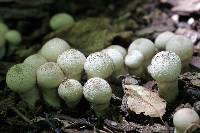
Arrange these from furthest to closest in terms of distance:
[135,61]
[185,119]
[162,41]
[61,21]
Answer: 1. [61,21]
2. [162,41]
3. [135,61]
4. [185,119]

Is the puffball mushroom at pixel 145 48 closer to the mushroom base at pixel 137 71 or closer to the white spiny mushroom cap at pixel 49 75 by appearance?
the mushroom base at pixel 137 71

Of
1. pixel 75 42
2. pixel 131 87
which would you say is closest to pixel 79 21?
pixel 75 42

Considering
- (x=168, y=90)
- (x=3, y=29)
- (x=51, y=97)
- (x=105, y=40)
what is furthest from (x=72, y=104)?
(x=3, y=29)

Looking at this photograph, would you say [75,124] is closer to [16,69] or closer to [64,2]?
[16,69]

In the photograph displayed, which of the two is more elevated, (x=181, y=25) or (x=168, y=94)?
(x=181, y=25)

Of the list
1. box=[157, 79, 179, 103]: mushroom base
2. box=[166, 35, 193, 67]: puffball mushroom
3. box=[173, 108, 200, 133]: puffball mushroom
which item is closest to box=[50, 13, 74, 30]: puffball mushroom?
box=[166, 35, 193, 67]: puffball mushroom

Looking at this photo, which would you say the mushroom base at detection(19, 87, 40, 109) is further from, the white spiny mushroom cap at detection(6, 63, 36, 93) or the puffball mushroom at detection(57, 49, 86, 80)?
the puffball mushroom at detection(57, 49, 86, 80)

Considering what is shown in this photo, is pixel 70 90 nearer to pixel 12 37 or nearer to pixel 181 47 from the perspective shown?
pixel 181 47
